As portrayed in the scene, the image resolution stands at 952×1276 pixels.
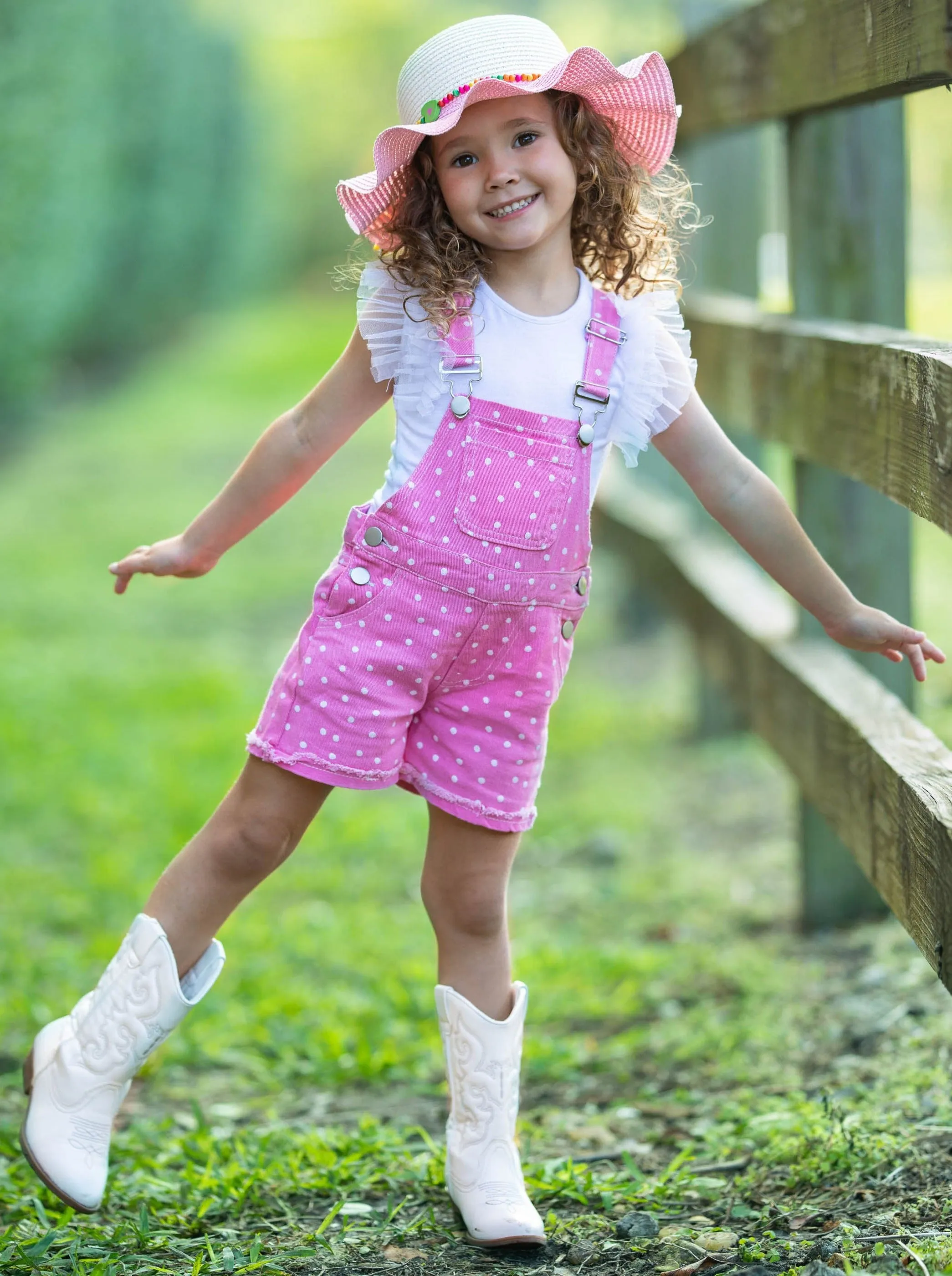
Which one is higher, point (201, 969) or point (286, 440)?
point (286, 440)

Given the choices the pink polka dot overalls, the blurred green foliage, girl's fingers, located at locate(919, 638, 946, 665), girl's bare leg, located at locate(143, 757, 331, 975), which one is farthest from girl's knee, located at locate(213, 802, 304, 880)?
the blurred green foliage

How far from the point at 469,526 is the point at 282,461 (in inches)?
13.8

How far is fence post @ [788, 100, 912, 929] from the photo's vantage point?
305 centimetres

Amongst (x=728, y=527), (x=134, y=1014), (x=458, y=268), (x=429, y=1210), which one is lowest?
(x=429, y=1210)

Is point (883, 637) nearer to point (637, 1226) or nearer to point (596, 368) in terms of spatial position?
point (596, 368)

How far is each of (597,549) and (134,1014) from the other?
4.95 m

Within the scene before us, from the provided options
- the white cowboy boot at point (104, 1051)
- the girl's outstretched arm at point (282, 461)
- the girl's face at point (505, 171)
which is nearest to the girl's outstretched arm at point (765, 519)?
the girl's face at point (505, 171)

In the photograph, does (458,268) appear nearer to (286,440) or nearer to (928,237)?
(286,440)

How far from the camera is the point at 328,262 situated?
3609 cm

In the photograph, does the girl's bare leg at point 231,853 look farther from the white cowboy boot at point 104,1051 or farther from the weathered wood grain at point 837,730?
the weathered wood grain at point 837,730

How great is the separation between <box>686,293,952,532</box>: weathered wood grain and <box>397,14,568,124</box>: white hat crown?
2.25ft

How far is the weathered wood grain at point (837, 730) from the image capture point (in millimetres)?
2150

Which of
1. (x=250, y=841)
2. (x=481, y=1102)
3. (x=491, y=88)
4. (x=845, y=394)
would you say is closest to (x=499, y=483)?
(x=491, y=88)

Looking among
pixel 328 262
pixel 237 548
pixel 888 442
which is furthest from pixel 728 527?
pixel 328 262
